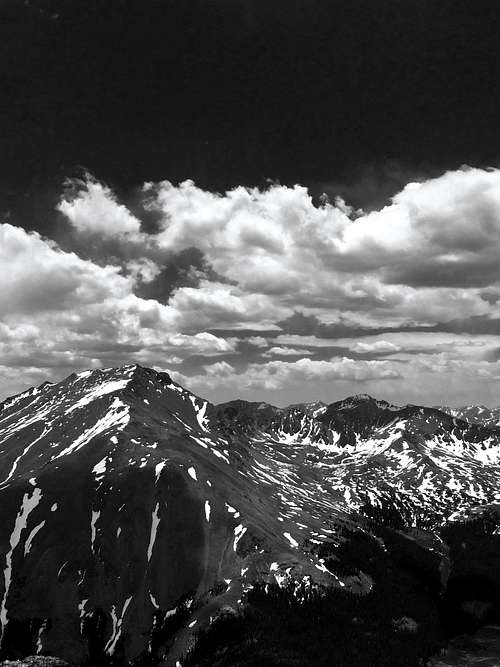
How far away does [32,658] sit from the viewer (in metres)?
94.9
